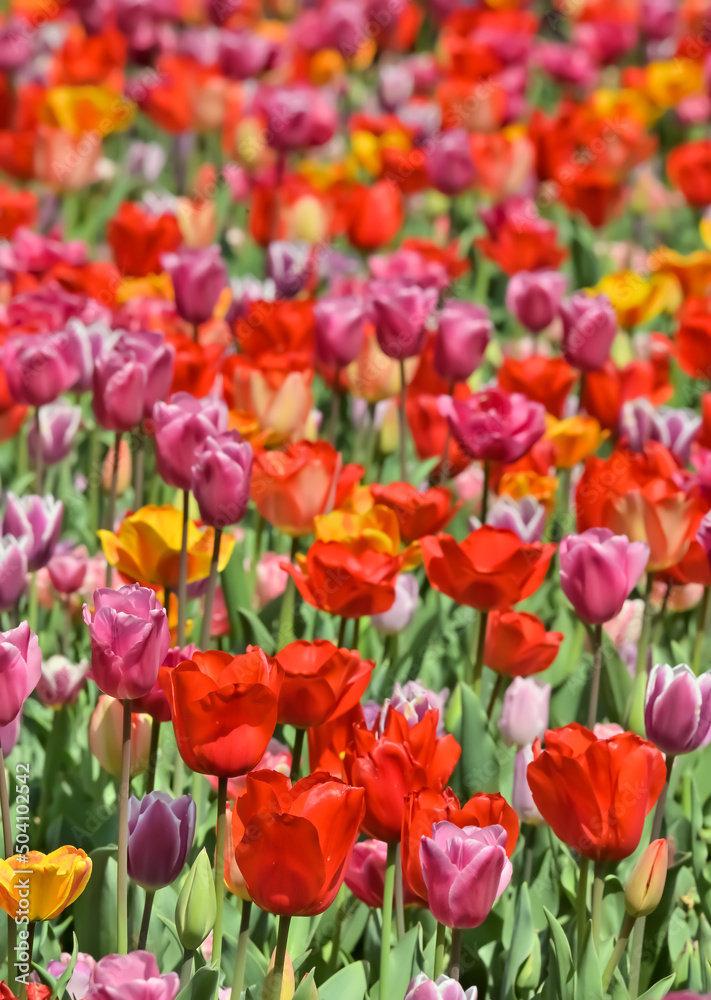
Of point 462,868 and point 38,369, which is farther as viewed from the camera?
point 38,369

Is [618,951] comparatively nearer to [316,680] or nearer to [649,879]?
[649,879]

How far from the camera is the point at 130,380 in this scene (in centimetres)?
198

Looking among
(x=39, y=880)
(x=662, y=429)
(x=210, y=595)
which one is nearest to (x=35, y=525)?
(x=210, y=595)

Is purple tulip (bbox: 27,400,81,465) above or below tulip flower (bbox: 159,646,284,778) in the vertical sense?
below

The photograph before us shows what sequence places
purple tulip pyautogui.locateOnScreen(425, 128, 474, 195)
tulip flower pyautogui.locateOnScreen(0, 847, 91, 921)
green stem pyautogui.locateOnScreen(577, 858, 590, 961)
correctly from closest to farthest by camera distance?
1. tulip flower pyautogui.locateOnScreen(0, 847, 91, 921)
2. green stem pyautogui.locateOnScreen(577, 858, 590, 961)
3. purple tulip pyautogui.locateOnScreen(425, 128, 474, 195)

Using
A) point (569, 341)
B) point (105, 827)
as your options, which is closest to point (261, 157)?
point (569, 341)

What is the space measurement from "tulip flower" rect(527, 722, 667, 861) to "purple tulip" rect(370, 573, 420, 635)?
65cm

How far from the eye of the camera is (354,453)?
292cm

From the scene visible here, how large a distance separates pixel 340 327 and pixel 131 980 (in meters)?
1.53

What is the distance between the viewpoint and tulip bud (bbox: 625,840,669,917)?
4.38 feet

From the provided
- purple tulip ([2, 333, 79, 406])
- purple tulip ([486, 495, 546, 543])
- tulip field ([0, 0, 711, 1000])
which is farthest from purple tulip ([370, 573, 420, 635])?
purple tulip ([2, 333, 79, 406])

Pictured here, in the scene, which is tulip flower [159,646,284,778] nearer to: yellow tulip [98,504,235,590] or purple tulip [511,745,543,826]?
purple tulip [511,745,543,826]

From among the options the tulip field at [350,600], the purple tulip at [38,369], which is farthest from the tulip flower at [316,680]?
the purple tulip at [38,369]

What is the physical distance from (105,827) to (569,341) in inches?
54.9
